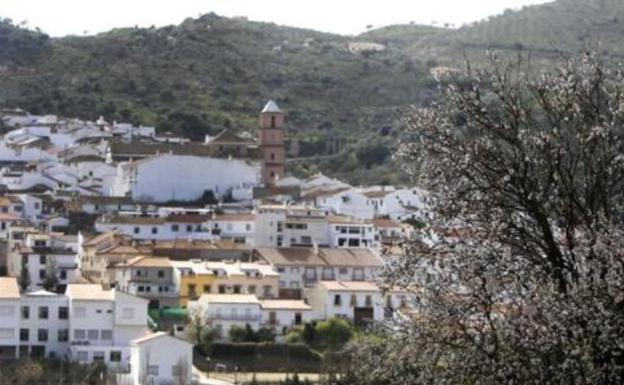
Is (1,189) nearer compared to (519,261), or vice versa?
(519,261)

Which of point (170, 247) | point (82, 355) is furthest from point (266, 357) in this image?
point (170, 247)

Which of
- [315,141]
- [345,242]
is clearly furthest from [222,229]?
[315,141]

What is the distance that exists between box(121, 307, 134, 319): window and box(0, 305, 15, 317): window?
310 centimetres

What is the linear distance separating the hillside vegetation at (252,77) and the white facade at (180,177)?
11.2m

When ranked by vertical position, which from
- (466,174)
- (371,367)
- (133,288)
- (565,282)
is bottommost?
(133,288)

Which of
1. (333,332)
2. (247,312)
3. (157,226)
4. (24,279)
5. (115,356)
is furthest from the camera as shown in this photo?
(157,226)

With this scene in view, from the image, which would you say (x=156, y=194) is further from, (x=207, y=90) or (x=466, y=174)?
(x=466, y=174)

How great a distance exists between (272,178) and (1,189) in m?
14.0

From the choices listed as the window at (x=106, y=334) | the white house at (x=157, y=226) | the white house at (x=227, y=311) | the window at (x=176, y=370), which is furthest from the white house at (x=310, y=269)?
the window at (x=176, y=370)

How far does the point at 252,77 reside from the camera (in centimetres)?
11106

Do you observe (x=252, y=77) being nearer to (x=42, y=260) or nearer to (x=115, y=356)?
(x=42, y=260)

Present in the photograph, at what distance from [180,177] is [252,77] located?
46684 millimetres

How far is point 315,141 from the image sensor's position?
9006 centimetres

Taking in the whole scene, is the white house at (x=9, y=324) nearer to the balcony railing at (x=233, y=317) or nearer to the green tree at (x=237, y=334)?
the balcony railing at (x=233, y=317)
